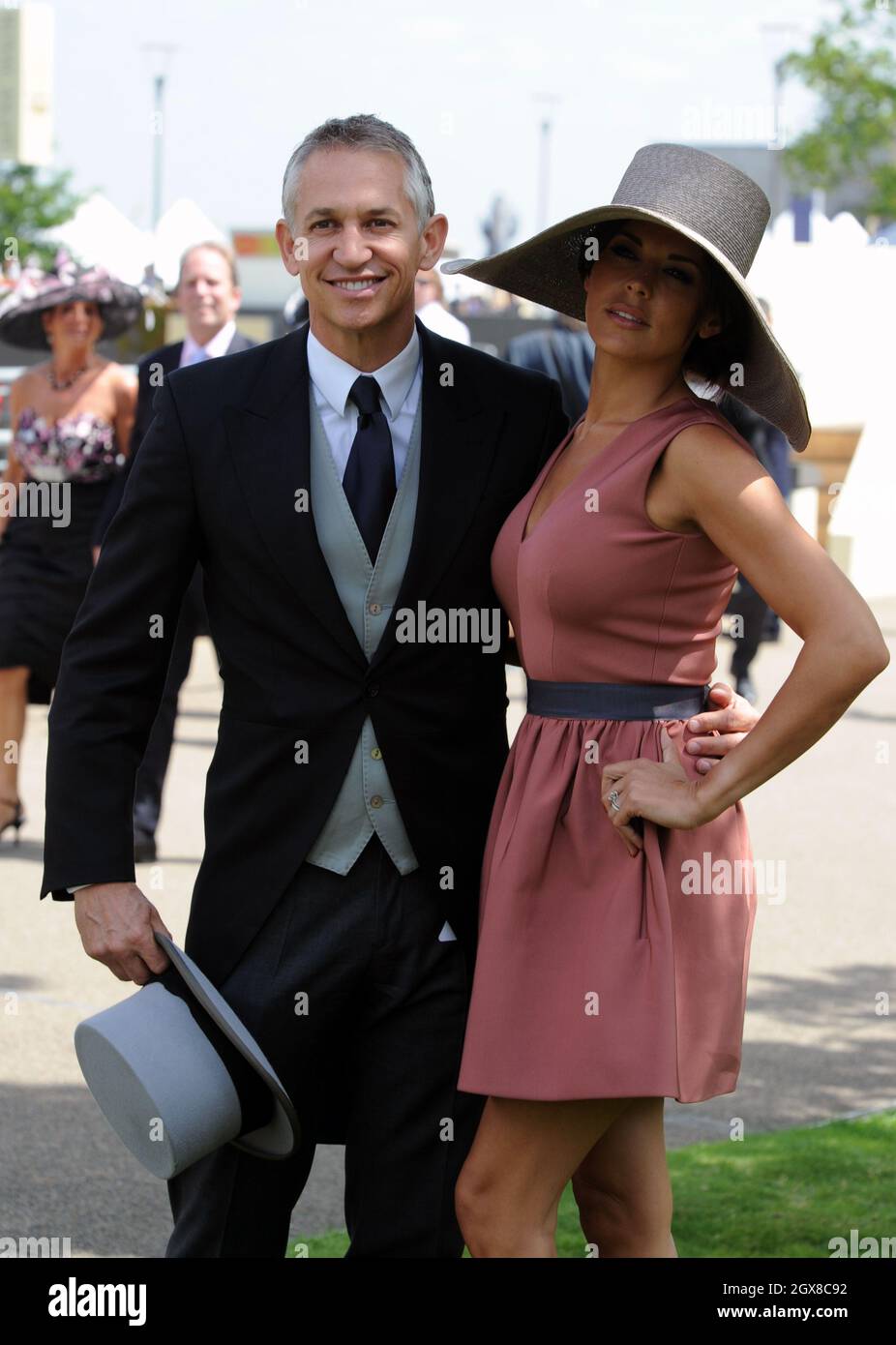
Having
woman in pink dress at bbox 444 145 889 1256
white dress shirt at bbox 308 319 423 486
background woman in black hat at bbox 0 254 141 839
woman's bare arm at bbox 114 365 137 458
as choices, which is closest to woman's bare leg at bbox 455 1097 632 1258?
woman in pink dress at bbox 444 145 889 1256

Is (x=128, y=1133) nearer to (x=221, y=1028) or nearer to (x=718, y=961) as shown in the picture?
(x=221, y=1028)

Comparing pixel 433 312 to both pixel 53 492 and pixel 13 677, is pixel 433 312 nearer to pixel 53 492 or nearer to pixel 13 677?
pixel 53 492

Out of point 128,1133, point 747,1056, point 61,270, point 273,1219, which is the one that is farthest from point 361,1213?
point 61,270

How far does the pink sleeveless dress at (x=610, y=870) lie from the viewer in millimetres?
2992

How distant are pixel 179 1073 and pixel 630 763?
827 mm

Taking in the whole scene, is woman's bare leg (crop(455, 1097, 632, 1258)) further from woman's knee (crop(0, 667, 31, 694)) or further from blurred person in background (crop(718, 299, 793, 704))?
blurred person in background (crop(718, 299, 793, 704))

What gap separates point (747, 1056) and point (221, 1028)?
2970 mm

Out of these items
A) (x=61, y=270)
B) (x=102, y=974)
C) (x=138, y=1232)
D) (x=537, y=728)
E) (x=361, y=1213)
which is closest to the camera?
(x=537, y=728)

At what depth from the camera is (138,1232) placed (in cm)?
437

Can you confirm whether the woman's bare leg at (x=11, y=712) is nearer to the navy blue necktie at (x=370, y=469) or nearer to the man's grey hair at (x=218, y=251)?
the man's grey hair at (x=218, y=251)

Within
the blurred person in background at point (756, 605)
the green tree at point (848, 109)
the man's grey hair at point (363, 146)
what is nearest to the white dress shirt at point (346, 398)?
the man's grey hair at point (363, 146)

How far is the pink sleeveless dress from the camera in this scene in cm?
299

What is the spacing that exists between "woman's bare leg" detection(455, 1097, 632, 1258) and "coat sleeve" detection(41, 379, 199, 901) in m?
0.73

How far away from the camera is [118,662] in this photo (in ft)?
10.7
